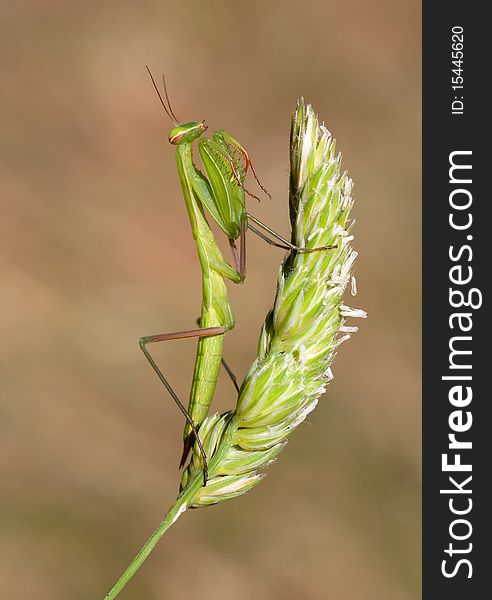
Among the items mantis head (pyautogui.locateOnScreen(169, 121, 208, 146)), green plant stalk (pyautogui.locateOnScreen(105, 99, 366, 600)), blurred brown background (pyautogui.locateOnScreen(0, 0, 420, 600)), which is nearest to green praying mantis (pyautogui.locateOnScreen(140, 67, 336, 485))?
mantis head (pyautogui.locateOnScreen(169, 121, 208, 146))

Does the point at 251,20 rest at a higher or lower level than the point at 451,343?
higher

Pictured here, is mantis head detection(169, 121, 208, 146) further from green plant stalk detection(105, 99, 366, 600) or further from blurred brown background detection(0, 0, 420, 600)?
blurred brown background detection(0, 0, 420, 600)

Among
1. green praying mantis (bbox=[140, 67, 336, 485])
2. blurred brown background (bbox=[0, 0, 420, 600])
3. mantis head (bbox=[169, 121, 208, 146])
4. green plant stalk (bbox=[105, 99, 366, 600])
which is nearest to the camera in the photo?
green plant stalk (bbox=[105, 99, 366, 600])

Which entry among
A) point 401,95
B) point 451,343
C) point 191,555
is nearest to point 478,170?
point 451,343

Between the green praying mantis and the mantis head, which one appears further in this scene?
the mantis head

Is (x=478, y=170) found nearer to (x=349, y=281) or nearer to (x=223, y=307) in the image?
(x=223, y=307)

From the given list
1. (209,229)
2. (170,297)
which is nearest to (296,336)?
(209,229)

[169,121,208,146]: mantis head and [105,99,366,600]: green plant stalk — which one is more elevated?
[169,121,208,146]: mantis head
